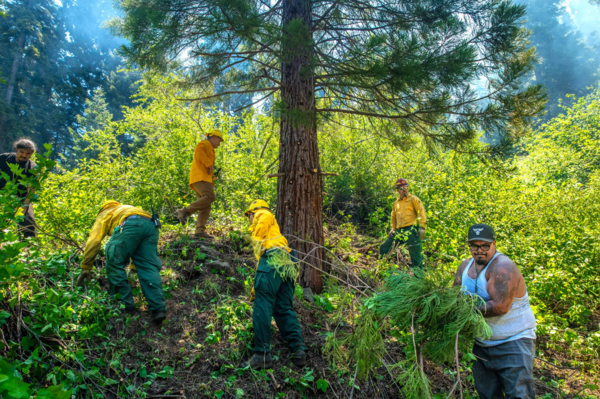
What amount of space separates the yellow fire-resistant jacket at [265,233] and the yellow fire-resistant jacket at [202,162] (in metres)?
2.20

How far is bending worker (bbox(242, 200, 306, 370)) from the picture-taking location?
11.0ft

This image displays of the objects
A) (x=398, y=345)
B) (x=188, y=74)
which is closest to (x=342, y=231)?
(x=398, y=345)

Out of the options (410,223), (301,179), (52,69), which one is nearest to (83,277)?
(301,179)

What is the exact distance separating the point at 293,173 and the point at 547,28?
4570 cm

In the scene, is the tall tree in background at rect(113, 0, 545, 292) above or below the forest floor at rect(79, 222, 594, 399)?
above

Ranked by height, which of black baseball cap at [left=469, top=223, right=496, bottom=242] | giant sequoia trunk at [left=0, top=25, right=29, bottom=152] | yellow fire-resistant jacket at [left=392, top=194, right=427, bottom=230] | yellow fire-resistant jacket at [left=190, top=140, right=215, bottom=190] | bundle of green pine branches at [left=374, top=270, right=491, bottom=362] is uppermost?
giant sequoia trunk at [left=0, top=25, right=29, bottom=152]

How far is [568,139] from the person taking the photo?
38.8 feet

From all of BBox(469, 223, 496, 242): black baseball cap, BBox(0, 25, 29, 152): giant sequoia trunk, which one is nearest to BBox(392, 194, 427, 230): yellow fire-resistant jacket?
BBox(469, 223, 496, 242): black baseball cap

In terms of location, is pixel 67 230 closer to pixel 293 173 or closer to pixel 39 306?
pixel 39 306

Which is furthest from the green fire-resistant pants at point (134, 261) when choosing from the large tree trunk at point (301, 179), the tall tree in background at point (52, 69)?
the tall tree in background at point (52, 69)

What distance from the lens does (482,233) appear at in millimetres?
2738

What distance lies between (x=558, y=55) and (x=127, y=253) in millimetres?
46754

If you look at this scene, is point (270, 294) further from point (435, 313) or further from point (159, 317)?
point (435, 313)

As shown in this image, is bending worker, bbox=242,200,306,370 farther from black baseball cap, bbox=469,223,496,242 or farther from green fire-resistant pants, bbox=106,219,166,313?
black baseball cap, bbox=469,223,496,242
